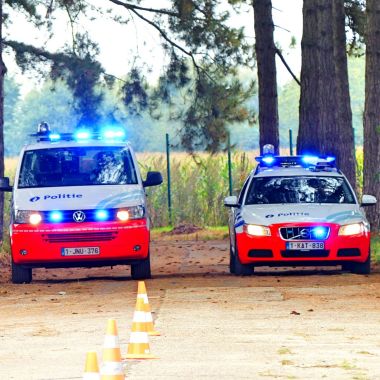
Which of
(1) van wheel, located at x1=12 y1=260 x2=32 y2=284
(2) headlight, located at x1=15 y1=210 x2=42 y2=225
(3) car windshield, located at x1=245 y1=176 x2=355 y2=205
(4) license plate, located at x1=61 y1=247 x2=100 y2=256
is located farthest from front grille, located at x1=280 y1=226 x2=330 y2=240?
(1) van wheel, located at x1=12 y1=260 x2=32 y2=284

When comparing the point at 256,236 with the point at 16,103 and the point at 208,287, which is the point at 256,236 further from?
the point at 16,103

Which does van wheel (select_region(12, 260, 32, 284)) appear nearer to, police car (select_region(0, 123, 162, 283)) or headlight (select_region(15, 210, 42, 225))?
police car (select_region(0, 123, 162, 283))

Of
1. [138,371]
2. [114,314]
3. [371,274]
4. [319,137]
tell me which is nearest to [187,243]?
[319,137]

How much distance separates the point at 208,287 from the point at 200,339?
6346 millimetres

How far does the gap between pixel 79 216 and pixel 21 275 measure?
1.46 meters

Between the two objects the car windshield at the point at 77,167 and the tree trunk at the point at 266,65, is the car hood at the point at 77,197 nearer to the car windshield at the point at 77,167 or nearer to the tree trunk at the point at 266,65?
the car windshield at the point at 77,167

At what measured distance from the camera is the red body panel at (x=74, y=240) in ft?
72.8

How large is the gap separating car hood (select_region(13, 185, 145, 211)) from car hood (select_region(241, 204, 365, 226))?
1.61 meters

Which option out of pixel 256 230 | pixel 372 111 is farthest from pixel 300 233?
pixel 372 111

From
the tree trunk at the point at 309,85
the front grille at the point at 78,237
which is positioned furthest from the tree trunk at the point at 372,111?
the front grille at the point at 78,237

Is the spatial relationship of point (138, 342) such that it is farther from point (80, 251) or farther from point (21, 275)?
point (21, 275)

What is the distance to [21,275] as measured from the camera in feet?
75.5

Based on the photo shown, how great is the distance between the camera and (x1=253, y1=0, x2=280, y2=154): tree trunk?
3728 centimetres

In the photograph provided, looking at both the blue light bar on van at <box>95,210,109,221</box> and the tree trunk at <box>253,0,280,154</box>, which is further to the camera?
the tree trunk at <box>253,0,280,154</box>
